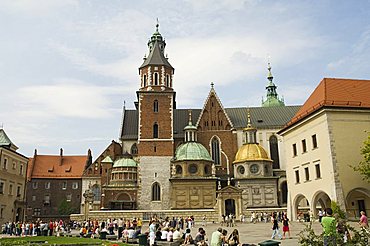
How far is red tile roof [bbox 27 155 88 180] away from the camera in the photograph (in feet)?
220

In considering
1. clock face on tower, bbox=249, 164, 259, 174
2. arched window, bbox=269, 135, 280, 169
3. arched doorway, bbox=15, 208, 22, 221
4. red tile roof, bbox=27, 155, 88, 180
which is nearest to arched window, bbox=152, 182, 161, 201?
clock face on tower, bbox=249, 164, 259, 174

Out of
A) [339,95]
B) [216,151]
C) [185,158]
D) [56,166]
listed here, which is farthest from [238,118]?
[56,166]

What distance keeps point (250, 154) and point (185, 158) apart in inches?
359

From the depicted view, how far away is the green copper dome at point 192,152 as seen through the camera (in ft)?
170

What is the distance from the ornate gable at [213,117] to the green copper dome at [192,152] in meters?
5.01

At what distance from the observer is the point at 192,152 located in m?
52.2

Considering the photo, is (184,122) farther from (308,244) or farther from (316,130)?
(308,244)

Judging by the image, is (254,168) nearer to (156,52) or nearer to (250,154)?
(250,154)

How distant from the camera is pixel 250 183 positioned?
168 feet

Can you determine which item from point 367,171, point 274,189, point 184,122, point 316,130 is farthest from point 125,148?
point 367,171

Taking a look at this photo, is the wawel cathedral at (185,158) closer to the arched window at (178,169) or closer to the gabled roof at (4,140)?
the arched window at (178,169)

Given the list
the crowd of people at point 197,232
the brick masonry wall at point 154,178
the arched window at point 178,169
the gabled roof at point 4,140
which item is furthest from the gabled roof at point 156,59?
the crowd of people at point 197,232

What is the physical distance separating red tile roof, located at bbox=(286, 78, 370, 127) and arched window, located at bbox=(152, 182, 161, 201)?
78.3ft

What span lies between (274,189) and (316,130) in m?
21.6
